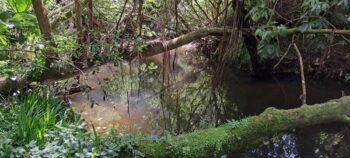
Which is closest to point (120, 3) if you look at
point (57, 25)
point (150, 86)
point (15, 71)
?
point (57, 25)

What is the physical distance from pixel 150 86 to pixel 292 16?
8.91 feet

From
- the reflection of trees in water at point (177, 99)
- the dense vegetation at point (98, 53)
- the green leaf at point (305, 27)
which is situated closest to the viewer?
the dense vegetation at point (98, 53)

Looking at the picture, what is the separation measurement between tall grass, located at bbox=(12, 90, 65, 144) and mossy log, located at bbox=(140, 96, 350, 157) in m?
0.89

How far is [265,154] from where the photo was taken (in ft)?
13.1

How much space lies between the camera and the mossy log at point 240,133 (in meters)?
2.84

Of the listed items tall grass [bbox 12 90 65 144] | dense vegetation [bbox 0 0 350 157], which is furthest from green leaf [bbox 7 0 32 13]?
tall grass [bbox 12 90 65 144]

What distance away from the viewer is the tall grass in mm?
2896

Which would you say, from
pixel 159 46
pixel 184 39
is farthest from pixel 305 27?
pixel 159 46

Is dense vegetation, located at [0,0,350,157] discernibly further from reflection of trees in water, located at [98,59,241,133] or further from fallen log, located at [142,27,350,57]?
reflection of trees in water, located at [98,59,241,133]

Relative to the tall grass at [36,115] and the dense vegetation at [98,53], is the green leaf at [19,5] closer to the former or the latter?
the dense vegetation at [98,53]

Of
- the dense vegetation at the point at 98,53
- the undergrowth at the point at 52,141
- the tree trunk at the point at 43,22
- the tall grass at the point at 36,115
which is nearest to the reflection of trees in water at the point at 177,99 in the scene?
the dense vegetation at the point at 98,53

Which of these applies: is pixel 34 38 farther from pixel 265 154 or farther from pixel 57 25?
pixel 265 154

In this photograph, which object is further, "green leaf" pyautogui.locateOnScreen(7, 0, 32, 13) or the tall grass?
"green leaf" pyautogui.locateOnScreen(7, 0, 32, 13)

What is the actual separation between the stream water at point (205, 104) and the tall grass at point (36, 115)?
14.9 inches
